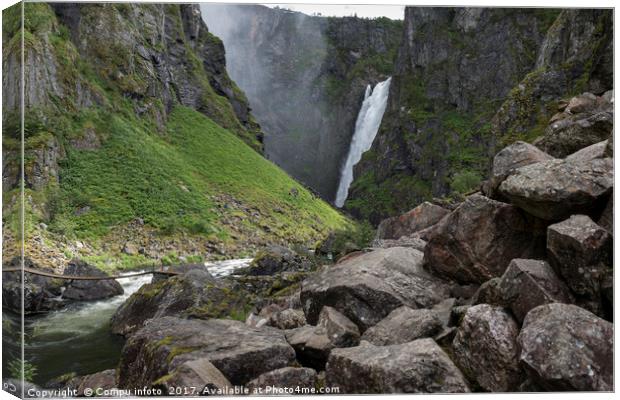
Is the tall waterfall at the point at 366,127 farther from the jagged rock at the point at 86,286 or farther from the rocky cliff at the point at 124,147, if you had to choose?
the jagged rock at the point at 86,286

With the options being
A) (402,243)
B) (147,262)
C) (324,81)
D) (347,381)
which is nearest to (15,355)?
(347,381)

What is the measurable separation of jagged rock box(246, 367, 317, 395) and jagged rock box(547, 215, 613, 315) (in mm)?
3371

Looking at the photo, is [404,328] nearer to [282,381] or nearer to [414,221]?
[282,381]

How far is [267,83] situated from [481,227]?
11066cm

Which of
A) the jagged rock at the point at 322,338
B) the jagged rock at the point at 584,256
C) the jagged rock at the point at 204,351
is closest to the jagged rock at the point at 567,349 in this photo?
the jagged rock at the point at 584,256

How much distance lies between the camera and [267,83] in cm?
11350

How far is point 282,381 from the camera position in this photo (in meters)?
5.82

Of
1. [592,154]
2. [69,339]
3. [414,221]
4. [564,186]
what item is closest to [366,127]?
[414,221]

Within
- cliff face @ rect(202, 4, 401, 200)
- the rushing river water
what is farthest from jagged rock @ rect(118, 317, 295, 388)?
cliff face @ rect(202, 4, 401, 200)

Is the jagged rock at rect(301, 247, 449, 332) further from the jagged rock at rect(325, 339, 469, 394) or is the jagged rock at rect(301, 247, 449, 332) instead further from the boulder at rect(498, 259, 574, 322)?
the boulder at rect(498, 259, 574, 322)

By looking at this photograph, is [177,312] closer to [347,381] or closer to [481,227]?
[347,381]

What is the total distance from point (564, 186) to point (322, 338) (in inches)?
148

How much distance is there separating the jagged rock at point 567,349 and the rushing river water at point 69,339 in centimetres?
611

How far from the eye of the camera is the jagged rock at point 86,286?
1440cm
